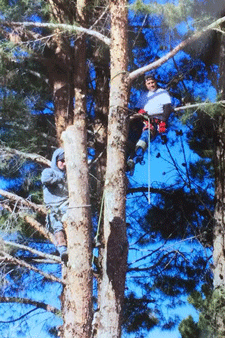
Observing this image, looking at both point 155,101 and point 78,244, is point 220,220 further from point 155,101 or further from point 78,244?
point 78,244

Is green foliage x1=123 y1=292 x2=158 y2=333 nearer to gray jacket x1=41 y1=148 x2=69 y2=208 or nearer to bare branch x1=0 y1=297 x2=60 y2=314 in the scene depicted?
bare branch x1=0 y1=297 x2=60 y2=314

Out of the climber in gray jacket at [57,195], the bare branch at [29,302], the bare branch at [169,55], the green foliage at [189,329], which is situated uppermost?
the bare branch at [169,55]

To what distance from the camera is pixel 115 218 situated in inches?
221

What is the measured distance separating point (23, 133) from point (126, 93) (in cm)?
261

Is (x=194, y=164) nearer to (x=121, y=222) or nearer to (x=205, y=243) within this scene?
(x=205, y=243)

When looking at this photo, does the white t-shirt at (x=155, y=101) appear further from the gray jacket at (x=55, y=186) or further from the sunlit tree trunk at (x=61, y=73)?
the gray jacket at (x=55, y=186)

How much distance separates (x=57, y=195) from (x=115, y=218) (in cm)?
118

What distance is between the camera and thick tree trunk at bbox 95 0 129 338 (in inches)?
214

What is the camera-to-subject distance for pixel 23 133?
8.23 m

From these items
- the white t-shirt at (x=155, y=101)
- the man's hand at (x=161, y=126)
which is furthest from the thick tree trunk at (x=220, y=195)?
the man's hand at (x=161, y=126)

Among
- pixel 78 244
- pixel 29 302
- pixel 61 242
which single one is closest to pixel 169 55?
pixel 78 244

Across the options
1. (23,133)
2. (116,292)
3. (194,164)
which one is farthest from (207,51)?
(116,292)

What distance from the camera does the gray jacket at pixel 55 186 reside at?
6.33 m

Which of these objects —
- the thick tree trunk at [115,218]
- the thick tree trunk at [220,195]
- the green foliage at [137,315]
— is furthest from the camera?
the green foliage at [137,315]
